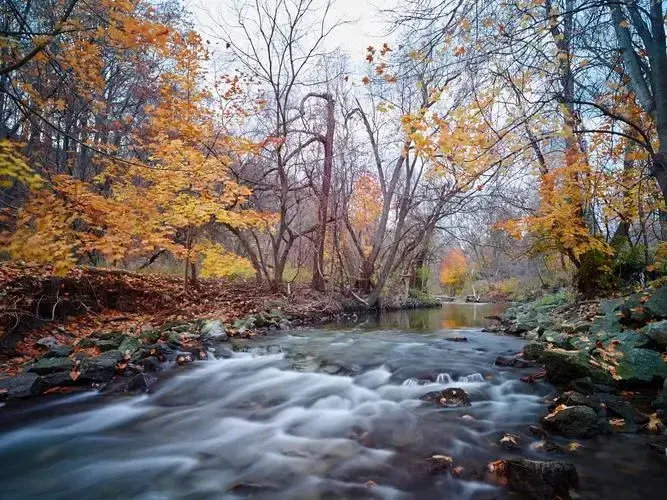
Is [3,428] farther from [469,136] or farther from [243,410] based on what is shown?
[469,136]

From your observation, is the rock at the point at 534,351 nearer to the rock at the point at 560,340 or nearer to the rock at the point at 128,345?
the rock at the point at 560,340

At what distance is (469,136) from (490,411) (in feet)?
12.5

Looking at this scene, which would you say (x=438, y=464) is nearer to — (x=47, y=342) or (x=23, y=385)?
(x=23, y=385)

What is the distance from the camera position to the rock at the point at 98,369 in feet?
16.5

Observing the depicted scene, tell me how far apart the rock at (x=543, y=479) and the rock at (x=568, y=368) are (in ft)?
7.56

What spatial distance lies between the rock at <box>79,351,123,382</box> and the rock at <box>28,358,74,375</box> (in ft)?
0.54

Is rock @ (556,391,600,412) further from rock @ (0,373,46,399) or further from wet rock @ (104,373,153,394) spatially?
rock @ (0,373,46,399)

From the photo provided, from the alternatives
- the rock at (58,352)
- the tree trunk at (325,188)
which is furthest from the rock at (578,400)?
the tree trunk at (325,188)

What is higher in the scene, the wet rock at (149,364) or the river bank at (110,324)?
the river bank at (110,324)

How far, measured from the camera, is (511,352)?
719cm

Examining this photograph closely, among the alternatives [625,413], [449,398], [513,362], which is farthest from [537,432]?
[513,362]

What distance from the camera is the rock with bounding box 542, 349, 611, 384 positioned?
4641mm

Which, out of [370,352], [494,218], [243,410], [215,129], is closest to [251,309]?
[370,352]

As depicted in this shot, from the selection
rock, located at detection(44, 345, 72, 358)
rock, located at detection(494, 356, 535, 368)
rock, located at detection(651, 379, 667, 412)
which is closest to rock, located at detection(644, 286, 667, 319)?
rock, located at detection(494, 356, 535, 368)
